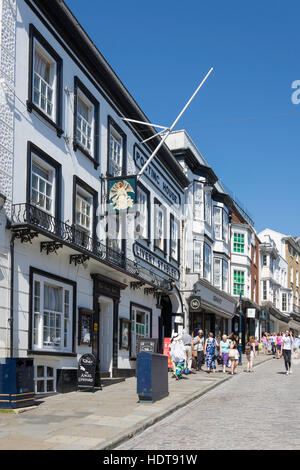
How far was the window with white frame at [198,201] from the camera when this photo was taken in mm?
34469

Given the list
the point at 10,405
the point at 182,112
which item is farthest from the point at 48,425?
the point at 182,112

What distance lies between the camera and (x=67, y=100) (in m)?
17.7

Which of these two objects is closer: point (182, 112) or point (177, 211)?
point (182, 112)

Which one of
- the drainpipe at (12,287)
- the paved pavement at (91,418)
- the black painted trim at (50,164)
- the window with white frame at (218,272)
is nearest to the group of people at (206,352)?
the paved pavement at (91,418)

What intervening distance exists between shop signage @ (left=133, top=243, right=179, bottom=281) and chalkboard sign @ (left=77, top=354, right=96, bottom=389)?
7.44 meters

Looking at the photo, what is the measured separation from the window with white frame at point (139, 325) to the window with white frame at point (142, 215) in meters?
2.95

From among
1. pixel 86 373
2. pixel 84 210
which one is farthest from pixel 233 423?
pixel 84 210

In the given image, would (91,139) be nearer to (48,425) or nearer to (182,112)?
(182,112)

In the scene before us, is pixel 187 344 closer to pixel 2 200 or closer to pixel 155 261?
pixel 155 261

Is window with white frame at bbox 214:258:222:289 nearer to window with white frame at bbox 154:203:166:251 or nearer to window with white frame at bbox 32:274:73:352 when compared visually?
window with white frame at bbox 154:203:166:251

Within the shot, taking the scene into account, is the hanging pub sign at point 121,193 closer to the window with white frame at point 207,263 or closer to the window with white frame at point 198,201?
the window with white frame at point 198,201

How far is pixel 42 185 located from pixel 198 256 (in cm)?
1948

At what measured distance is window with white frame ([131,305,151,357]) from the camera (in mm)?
23016

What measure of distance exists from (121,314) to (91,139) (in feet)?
20.7
